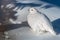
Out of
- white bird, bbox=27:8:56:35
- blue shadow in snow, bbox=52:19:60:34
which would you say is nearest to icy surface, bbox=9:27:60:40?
white bird, bbox=27:8:56:35

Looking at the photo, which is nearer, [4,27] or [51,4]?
[4,27]

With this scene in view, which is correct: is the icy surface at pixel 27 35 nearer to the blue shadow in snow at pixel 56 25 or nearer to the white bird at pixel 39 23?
the white bird at pixel 39 23

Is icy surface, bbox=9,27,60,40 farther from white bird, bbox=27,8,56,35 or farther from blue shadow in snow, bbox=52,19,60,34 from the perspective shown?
blue shadow in snow, bbox=52,19,60,34

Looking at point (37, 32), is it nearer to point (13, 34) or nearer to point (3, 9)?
point (13, 34)

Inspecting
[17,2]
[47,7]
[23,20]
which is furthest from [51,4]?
[23,20]

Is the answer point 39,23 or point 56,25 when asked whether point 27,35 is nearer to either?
point 39,23

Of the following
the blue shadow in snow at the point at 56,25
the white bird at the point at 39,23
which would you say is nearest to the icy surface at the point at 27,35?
the white bird at the point at 39,23

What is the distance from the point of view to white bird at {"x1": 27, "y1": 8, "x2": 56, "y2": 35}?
29.7 feet

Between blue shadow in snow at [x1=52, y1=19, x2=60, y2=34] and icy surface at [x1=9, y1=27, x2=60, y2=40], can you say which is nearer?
icy surface at [x1=9, y1=27, x2=60, y2=40]

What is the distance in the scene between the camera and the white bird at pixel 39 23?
905 cm

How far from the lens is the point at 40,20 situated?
924cm

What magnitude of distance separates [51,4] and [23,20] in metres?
2.79

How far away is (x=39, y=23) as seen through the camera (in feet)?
30.2

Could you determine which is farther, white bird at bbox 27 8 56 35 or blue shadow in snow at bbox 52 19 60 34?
blue shadow in snow at bbox 52 19 60 34
